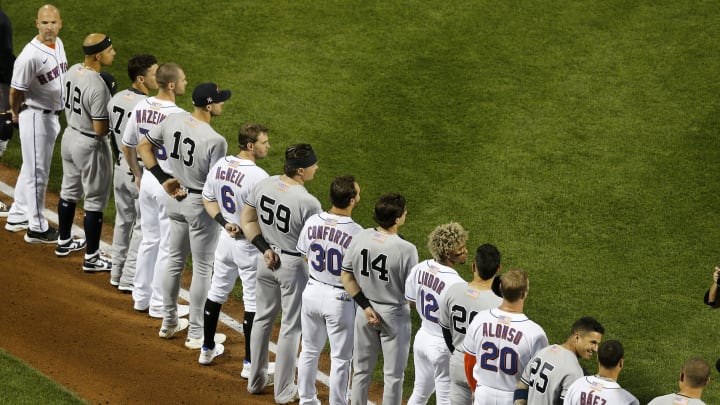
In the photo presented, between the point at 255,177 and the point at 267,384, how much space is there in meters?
1.49

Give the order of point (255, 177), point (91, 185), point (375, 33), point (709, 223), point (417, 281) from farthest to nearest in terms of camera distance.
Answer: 1. point (375, 33)
2. point (709, 223)
3. point (91, 185)
4. point (255, 177)
5. point (417, 281)

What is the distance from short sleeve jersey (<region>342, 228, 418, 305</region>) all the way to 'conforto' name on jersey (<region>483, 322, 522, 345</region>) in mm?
752

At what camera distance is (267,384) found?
24.4ft

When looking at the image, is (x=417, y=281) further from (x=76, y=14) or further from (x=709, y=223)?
(x=76, y=14)

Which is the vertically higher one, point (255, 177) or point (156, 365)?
point (255, 177)

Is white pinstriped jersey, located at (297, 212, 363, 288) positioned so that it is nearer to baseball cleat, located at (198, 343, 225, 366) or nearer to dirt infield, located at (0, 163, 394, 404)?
dirt infield, located at (0, 163, 394, 404)

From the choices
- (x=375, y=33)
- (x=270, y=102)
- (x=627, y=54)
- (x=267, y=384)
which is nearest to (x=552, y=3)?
(x=627, y=54)

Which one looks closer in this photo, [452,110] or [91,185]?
[91,185]

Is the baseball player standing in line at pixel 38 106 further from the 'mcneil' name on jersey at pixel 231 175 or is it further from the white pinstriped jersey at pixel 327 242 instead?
the white pinstriped jersey at pixel 327 242

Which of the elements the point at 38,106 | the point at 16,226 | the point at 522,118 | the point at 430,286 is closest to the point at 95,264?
the point at 16,226

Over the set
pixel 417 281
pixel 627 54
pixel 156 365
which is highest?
pixel 627 54

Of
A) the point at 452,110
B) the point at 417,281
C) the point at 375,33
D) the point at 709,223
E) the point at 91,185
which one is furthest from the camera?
the point at 375,33

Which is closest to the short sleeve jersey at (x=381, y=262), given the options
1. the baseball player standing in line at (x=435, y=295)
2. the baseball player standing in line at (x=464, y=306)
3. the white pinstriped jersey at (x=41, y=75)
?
the baseball player standing in line at (x=435, y=295)

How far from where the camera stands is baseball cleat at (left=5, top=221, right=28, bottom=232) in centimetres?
940
